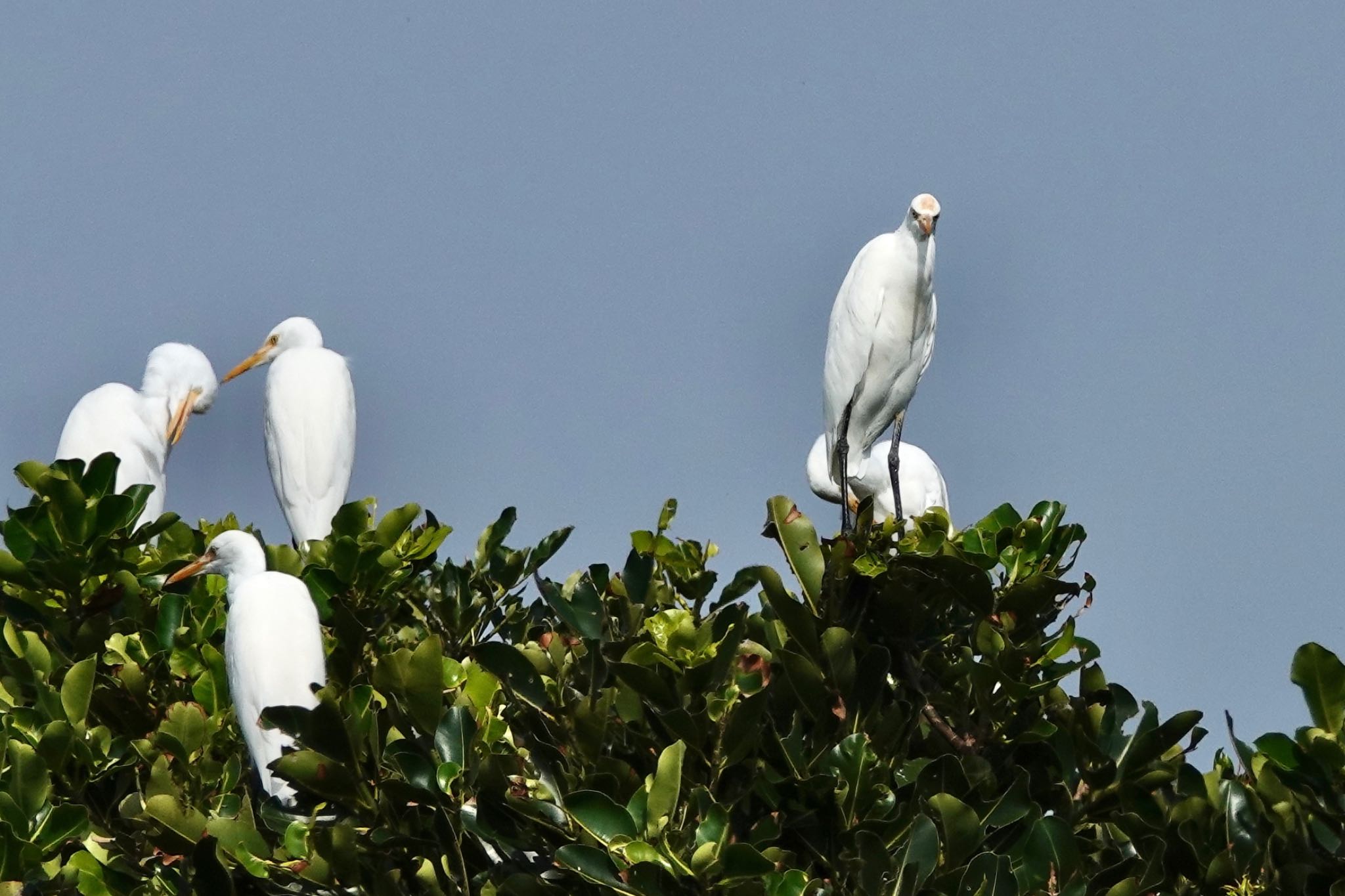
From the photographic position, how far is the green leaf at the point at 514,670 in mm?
4102

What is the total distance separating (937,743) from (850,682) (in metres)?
0.41

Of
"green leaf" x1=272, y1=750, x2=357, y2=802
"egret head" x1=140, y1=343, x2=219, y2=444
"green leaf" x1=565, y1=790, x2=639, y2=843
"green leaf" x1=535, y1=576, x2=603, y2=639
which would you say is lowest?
"green leaf" x1=565, y1=790, x2=639, y2=843

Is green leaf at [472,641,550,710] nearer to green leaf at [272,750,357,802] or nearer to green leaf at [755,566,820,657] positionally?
green leaf at [272,750,357,802]

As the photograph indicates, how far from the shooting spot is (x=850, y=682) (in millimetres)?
4156

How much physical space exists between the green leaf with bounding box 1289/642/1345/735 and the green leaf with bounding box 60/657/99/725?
9.17ft

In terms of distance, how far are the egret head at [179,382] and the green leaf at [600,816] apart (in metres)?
5.90

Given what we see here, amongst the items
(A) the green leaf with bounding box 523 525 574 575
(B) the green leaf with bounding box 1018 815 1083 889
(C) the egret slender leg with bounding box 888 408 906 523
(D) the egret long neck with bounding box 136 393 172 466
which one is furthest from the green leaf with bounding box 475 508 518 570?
(D) the egret long neck with bounding box 136 393 172 466

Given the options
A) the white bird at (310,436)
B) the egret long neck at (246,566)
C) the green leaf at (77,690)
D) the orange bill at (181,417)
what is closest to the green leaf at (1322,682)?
the green leaf at (77,690)

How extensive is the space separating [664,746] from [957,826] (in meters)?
0.70

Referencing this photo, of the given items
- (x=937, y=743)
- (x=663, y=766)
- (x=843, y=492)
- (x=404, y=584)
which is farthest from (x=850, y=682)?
(x=843, y=492)

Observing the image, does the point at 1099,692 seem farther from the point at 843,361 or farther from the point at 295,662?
the point at 843,361

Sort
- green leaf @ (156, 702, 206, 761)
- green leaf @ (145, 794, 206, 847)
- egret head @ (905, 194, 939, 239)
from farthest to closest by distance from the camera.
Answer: egret head @ (905, 194, 939, 239)
green leaf @ (156, 702, 206, 761)
green leaf @ (145, 794, 206, 847)

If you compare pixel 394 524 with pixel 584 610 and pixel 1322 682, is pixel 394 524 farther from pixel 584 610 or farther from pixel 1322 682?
pixel 1322 682

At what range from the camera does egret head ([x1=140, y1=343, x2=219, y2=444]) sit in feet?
29.7
